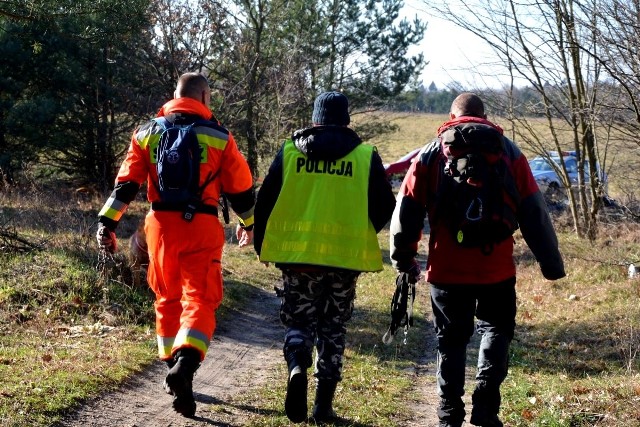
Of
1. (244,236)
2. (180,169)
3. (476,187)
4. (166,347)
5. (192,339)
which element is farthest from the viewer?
(244,236)

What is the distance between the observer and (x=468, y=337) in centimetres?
468

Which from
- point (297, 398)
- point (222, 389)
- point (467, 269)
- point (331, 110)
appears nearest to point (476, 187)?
point (467, 269)

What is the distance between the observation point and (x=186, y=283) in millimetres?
5098

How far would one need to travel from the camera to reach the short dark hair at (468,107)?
477 centimetres

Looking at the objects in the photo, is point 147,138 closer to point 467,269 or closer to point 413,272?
point 413,272

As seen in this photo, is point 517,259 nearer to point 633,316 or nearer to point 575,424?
point 633,316

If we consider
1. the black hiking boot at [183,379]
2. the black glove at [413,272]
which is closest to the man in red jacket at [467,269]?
the black glove at [413,272]

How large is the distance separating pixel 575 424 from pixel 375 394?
151cm

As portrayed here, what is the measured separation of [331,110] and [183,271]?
1418mm

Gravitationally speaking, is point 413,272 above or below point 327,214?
below

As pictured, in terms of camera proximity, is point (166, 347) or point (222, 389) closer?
point (166, 347)

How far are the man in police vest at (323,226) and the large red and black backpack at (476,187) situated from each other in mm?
599

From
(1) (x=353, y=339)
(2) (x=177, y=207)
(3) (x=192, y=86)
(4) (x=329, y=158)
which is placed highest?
(3) (x=192, y=86)

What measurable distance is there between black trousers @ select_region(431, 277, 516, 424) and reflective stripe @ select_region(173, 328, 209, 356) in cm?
145
